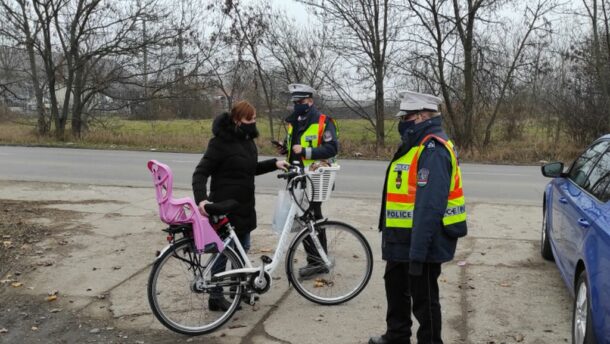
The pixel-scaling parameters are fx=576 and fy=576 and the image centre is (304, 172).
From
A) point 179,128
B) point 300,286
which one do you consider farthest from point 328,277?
point 179,128

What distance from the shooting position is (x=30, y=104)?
90.2ft

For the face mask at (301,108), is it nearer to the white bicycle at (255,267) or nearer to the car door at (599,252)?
the white bicycle at (255,267)

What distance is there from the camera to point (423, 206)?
133 inches

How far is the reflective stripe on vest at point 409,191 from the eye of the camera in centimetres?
350

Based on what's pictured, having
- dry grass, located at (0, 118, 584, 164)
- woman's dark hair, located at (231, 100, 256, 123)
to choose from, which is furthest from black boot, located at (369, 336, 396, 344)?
dry grass, located at (0, 118, 584, 164)

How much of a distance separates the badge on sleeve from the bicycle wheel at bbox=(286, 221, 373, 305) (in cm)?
150

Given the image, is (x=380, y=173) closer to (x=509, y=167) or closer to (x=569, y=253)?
(x=509, y=167)

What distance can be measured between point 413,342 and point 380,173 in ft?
34.1

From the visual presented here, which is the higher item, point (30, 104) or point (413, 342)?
point (30, 104)

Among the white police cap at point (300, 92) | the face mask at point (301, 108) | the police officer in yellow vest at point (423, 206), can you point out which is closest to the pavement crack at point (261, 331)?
the police officer in yellow vest at point (423, 206)

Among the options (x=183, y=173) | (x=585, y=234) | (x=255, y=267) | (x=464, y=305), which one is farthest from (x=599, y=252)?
(x=183, y=173)

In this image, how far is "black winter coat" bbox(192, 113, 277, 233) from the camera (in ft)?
14.8

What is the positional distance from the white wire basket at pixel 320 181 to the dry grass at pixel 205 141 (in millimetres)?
14308

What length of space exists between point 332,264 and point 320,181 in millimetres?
716
